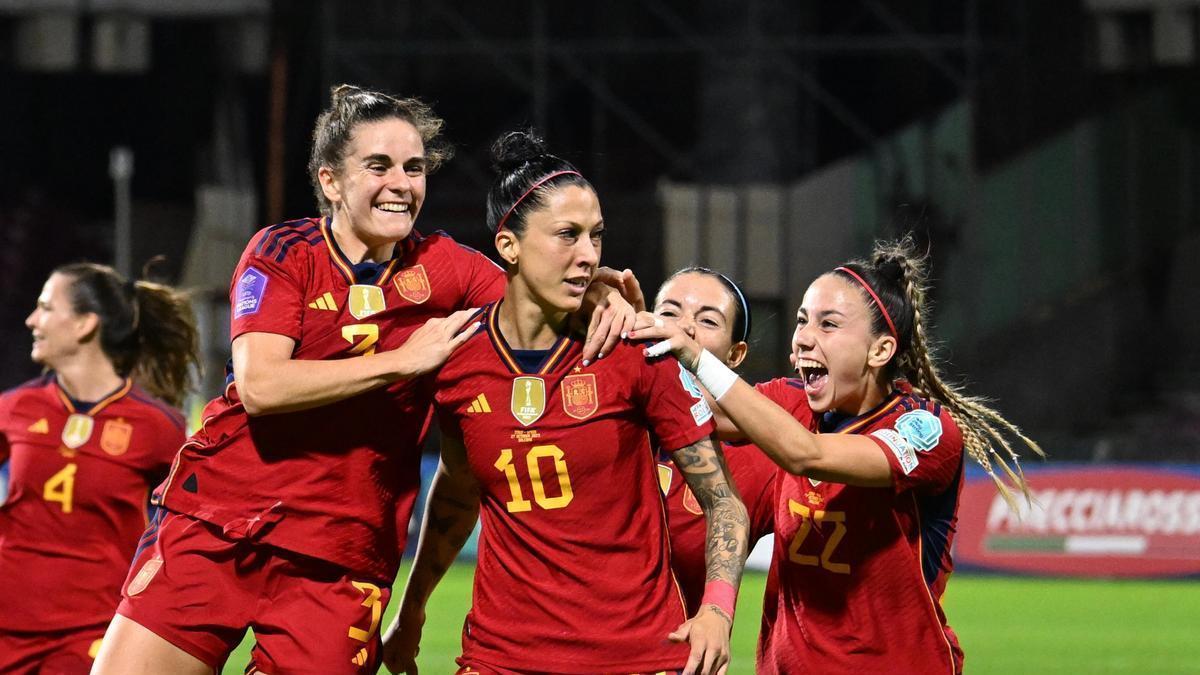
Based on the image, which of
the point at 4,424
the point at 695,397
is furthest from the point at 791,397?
the point at 4,424

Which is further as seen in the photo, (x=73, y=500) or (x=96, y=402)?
(x=96, y=402)

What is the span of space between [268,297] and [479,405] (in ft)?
2.19

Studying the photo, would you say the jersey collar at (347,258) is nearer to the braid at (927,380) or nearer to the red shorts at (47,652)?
the braid at (927,380)

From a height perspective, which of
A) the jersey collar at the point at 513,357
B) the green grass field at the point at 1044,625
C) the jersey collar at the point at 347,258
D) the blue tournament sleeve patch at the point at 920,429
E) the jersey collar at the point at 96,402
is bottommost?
the green grass field at the point at 1044,625

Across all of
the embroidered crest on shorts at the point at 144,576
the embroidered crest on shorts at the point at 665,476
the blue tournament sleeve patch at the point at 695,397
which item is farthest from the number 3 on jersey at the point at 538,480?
the embroidered crest on shorts at the point at 144,576

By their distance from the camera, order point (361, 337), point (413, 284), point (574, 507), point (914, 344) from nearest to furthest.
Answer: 1. point (574, 507)
2. point (361, 337)
3. point (413, 284)
4. point (914, 344)

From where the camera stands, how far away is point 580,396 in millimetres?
4207

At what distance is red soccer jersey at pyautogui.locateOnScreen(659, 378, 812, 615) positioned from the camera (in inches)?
197

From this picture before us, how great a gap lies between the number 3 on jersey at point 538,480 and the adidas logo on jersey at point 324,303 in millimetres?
693

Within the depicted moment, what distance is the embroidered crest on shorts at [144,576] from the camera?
14.9 ft

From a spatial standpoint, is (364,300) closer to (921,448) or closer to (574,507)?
(574,507)

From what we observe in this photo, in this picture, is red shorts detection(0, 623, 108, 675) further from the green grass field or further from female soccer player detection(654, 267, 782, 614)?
the green grass field

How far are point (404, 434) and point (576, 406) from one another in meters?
0.65

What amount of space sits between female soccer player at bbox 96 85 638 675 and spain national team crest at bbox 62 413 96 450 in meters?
1.32
